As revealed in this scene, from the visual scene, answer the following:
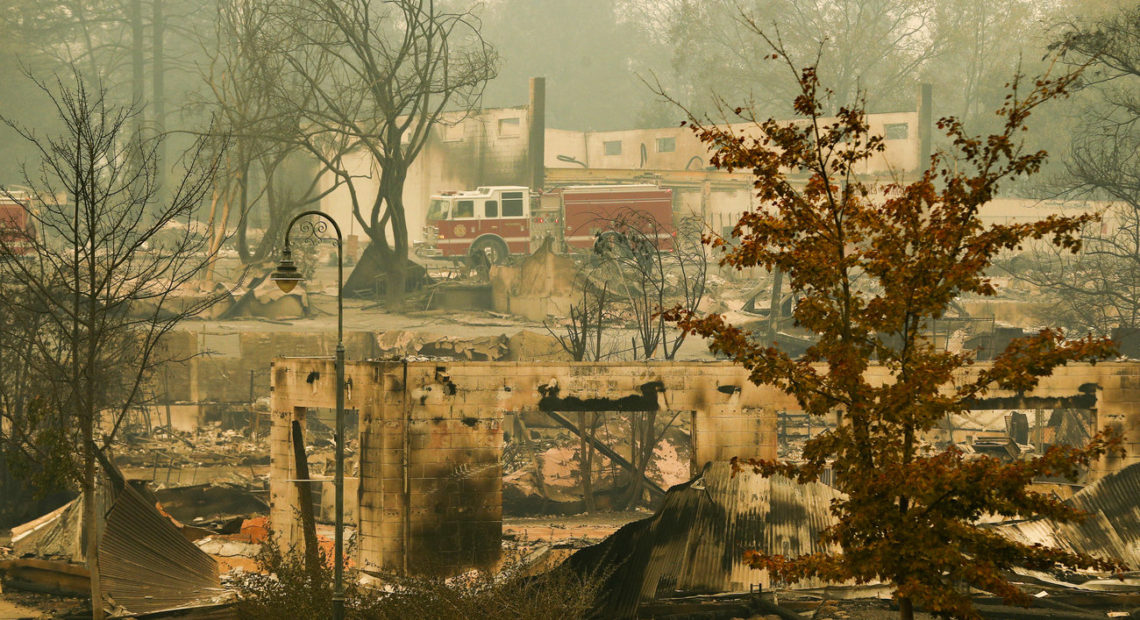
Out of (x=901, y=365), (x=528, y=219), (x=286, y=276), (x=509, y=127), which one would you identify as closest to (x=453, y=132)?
(x=509, y=127)

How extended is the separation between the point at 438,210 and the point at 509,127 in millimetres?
11691

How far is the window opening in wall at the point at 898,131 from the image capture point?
176 feet

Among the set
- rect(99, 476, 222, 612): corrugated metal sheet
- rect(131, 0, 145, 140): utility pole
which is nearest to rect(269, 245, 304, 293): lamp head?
rect(99, 476, 222, 612): corrugated metal sheet

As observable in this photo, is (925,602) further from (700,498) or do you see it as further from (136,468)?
(136,468)

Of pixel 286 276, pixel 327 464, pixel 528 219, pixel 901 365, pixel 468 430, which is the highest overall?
pixel 528 219

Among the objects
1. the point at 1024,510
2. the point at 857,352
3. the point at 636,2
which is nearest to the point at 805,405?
the point at 857,352

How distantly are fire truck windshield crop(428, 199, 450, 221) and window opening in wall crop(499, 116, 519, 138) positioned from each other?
36.9 feet

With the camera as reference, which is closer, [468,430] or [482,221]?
[468,430]

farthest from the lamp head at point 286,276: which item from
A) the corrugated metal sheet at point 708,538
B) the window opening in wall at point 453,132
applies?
the window opening in wall at point 453,132

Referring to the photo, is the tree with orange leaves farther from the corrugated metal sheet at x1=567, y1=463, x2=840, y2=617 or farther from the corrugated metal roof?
the corrugated metal roof

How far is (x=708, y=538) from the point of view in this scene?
58.3 feet

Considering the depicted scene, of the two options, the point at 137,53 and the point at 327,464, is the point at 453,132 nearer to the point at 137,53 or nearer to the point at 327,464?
the point at 137,53

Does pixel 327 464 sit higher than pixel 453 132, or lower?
lower

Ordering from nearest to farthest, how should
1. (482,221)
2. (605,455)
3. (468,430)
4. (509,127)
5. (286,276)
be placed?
1. (286,276)
2. (468,430)
3. (605,455)
4. (482,221)
5. (509,127)
